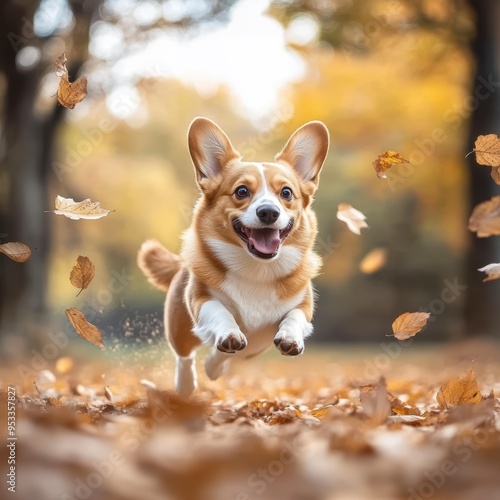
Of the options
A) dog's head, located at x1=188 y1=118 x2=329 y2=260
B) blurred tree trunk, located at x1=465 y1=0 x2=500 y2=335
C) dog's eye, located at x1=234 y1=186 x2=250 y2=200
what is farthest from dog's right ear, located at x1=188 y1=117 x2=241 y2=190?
blurred tree trunk, located at x1=465 y1=0 x2=500 y2=335

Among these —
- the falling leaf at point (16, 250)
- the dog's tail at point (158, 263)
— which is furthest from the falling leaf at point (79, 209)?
the dog's tail at point (158, 263)

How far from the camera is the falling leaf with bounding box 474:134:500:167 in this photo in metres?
2.99

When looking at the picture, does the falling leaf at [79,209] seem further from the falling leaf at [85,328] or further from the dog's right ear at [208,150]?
the dog's right ear at [208,150]

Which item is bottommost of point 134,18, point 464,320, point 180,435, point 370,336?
point 370,336

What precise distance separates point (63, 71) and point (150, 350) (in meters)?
2.27

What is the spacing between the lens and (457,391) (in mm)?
3037

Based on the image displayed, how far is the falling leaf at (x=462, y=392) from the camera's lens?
3029 millimetres

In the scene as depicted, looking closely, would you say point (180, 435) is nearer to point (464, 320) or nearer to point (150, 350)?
point (150, 350)

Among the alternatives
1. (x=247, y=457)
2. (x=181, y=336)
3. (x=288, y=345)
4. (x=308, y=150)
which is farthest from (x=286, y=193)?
(x=247, y=457)

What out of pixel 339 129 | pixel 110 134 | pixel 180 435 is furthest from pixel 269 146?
pixel 180 435

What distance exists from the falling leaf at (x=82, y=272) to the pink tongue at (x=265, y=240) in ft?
2.46

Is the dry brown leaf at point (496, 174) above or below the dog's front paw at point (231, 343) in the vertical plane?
above

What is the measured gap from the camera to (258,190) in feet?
10.8

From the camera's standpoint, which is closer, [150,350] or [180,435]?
[180,435]
